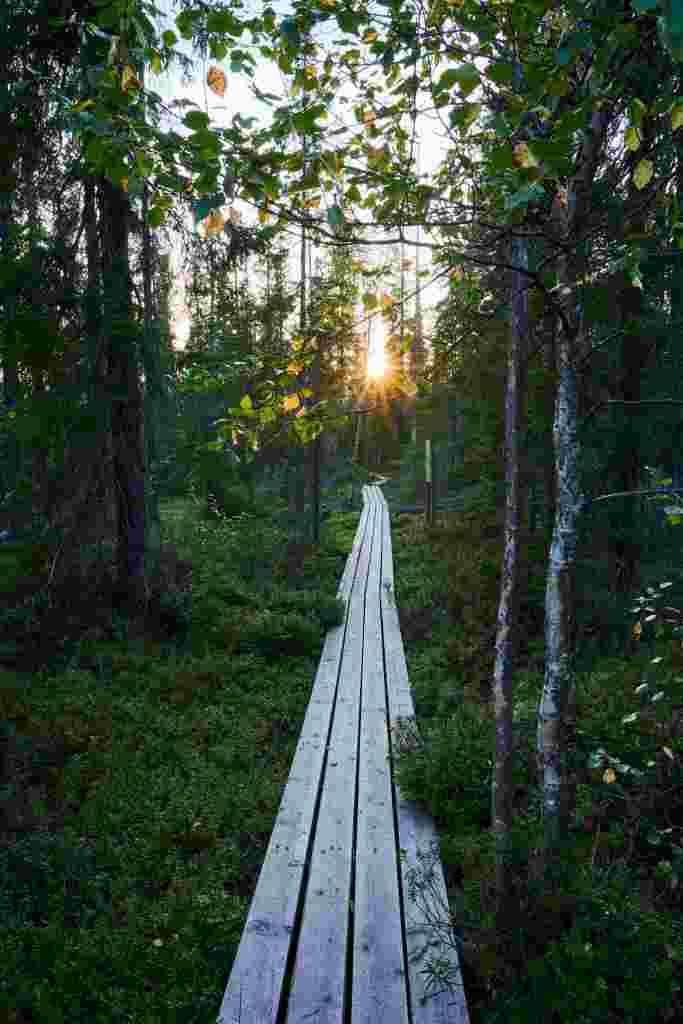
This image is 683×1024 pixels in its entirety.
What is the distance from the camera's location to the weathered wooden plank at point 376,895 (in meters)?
3.05

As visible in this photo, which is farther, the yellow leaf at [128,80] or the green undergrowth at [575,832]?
the green undergrowth at [575,832]

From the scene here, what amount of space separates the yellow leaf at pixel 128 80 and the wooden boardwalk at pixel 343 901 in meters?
4.11

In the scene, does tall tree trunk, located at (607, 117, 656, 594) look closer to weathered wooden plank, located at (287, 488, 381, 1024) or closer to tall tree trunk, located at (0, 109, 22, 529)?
weathered wooden plank, located at (287, 488, 381, 1024)

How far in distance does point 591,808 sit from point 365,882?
188 centimetres

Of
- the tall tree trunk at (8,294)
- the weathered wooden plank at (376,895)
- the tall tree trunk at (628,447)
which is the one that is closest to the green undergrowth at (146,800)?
the weathered wooden plank at (376,895)

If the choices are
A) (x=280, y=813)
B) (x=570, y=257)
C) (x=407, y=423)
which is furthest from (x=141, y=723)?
(x=407, y=423)

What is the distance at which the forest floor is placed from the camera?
2975mm

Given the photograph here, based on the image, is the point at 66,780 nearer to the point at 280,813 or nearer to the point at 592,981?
the point at 280,813

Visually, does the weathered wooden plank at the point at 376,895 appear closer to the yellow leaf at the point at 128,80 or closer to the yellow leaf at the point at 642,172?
A: the yellow leaf at the point at 642,172

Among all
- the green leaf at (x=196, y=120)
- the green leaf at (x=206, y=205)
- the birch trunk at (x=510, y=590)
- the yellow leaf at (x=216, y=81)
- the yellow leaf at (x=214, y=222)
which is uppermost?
the yellow leaf at (x=216, y=81)

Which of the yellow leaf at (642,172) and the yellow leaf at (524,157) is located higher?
the yellow leaf at (642,172)

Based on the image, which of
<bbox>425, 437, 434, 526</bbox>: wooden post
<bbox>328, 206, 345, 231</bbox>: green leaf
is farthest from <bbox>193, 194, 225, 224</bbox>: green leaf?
<bbox>425, 437, 434, 526</bbox>: wooden post

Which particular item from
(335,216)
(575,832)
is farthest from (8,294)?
(575,832)

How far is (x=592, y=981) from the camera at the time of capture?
2670mm
